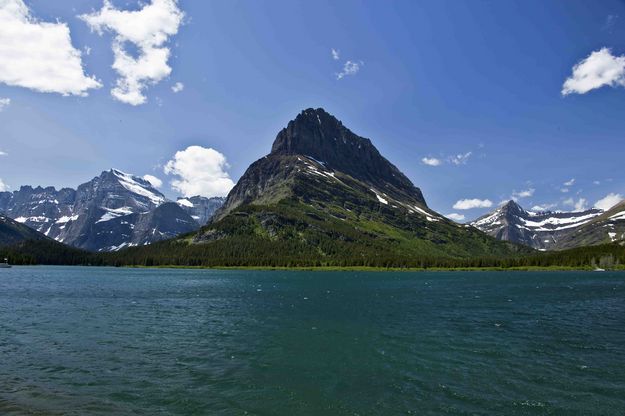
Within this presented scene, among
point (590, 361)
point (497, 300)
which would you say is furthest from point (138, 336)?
point (497, 300)

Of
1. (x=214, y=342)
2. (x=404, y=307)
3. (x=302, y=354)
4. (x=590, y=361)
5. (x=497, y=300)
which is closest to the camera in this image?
(x=590, y=361)

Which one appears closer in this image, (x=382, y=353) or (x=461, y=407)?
(x=461, y=407)

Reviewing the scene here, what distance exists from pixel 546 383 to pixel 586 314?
153ft

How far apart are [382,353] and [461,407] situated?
1601cm

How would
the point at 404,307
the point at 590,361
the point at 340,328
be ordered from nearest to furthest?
the point at 590,361 → the point at 340,328 → the point at 404,307

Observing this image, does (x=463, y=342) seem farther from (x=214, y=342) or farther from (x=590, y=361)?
(x=214, y=342)

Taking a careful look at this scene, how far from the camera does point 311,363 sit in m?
40.1

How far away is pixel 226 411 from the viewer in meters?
27.5

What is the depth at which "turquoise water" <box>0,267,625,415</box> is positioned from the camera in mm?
28844

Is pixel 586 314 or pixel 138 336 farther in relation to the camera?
pixel 586 314

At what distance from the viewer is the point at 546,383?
110ft

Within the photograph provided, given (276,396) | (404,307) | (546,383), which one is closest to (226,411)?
(276,396)

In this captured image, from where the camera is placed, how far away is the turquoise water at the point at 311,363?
2884 centimetres

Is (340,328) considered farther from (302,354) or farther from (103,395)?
(103,395)
